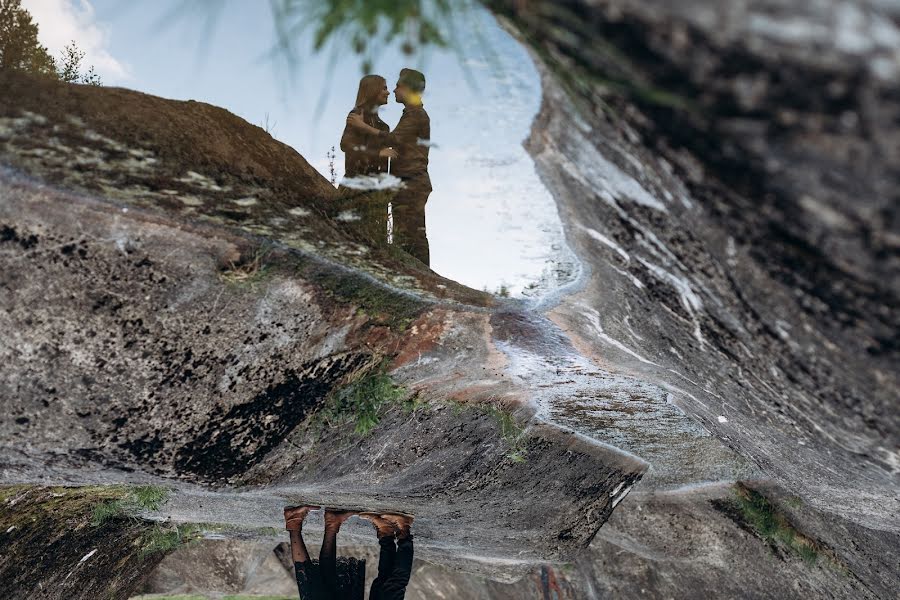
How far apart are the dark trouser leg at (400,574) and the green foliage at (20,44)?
12.4 ft

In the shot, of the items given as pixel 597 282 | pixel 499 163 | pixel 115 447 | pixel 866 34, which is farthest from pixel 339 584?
pixel 866 34

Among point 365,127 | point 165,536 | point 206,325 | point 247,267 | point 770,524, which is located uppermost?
point 365,127

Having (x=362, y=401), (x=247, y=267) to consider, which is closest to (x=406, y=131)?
(x=247, y=267)

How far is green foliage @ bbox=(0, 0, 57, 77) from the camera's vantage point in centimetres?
163

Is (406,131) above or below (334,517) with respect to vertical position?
above

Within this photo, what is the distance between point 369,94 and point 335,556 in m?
3.73

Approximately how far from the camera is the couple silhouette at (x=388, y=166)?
1969 millimetres

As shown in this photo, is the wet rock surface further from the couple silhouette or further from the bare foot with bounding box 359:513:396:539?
the bare foot with bounding box 359:513:396:539

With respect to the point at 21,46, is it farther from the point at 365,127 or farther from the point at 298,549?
the point at 298,549

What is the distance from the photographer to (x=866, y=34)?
2.65 feet

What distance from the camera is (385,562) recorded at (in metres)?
4.57

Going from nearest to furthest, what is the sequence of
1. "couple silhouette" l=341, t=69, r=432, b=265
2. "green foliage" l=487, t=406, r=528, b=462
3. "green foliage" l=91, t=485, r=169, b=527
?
1. "couple silhouette" l=341, t=69, r=432, b=265
2. "green foliage" l=487, t=406, r=528, b=462
3. "green foliage" l=91, t=485, r=169, b=527

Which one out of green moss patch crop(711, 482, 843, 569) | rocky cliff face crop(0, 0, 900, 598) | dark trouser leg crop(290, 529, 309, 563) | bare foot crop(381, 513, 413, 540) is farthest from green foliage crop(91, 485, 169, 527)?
green moss patch crop(711, 482, 843, 569)

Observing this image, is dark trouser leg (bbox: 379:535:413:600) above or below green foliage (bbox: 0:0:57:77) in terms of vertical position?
below
